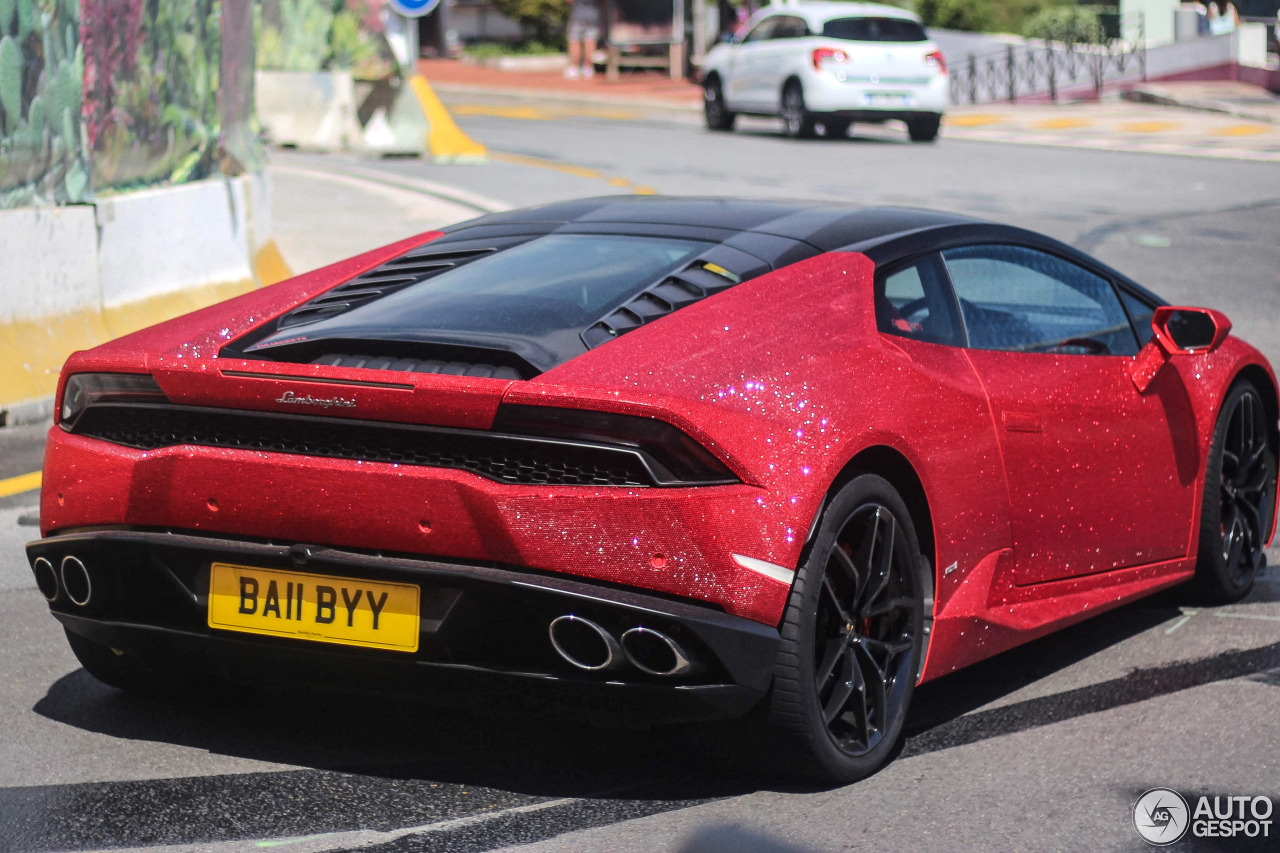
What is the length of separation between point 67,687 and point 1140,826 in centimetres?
257

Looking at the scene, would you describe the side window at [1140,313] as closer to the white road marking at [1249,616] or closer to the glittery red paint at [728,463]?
the glittery red paint at [728,463]

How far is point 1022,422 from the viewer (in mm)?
4324

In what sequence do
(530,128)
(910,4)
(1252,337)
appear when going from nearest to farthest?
1. (1252,337)
2. (530,128)
3. (910,4)

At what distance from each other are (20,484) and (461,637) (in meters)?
3.91

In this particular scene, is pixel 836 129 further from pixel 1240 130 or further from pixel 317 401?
pixel 317 401

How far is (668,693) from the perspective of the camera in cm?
345

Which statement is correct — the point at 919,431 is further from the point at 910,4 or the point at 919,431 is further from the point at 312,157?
A: the point at 910,4

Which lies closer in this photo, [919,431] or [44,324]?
[919,431]

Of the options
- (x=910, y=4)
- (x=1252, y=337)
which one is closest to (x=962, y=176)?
(x=1252, y=337)

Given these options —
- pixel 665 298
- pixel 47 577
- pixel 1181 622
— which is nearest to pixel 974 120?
pixel 1181 622

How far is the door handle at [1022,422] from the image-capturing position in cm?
428

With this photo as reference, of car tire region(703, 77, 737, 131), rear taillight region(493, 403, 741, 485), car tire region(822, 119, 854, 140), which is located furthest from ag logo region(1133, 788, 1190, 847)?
car tire region(703, 77, 737, 131)

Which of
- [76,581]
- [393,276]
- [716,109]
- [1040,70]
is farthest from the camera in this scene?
[1040,70]

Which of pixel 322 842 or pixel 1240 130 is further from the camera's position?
pixel 1240 130
